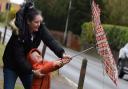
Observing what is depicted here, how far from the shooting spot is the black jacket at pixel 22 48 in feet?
Result: 23.5

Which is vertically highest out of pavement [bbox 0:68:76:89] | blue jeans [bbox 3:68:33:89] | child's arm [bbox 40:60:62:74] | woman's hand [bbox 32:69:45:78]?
child's arm [bbox 40:60:62:74]

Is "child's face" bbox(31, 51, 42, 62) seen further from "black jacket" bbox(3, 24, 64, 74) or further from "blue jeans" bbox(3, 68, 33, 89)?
"blue jeans" bbox(3, 68, 33, 89)

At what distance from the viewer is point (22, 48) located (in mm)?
7254

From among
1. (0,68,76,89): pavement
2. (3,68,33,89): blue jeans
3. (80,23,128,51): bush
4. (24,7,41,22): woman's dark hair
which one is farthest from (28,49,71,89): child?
(80,23,128,51): bush

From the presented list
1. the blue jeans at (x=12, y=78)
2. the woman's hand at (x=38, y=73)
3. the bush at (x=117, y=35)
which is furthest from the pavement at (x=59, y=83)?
the bush at (x=117, y=35)

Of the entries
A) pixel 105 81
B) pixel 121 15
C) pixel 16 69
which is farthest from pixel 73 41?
pixel 16 69

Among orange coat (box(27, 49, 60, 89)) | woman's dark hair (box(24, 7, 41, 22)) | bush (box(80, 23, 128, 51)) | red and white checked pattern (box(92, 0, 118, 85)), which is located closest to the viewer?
red and white checked pattern (box(92, 0, 118, 85))

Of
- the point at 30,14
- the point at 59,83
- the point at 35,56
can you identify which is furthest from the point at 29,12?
the point at 59,83

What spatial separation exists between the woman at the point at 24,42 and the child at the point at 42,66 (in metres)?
0.08

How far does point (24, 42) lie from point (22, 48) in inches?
3.7

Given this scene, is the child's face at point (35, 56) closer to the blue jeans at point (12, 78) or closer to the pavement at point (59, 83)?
the blue jeans at point (12, 78)

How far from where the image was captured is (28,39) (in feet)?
24.1

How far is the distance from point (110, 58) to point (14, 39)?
1237 mm

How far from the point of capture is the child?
7.01 m
